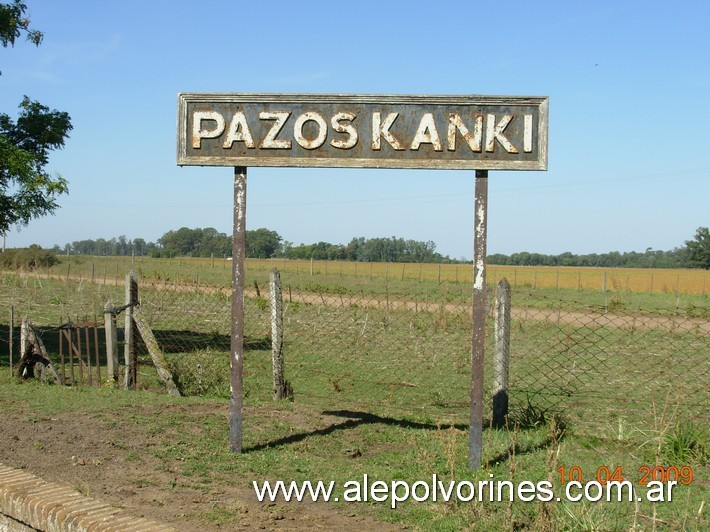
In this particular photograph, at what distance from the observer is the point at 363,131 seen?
630 centimetres

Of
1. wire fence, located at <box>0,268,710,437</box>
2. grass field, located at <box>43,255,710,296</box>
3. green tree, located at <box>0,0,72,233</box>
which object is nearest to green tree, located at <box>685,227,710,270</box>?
grass field, located at <box>43,255,710,296</box>

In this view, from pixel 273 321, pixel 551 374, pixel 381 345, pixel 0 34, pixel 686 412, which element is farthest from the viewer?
pixel 381 345

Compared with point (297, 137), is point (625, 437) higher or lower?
lower

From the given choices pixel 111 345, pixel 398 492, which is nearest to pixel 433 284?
pixel 111 345

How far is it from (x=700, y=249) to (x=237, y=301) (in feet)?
272

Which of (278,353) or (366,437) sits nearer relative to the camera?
(366,437)

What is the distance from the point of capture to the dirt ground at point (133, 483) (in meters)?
4.62

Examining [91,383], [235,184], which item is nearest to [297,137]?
[235,184]

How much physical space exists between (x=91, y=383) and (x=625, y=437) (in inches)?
247

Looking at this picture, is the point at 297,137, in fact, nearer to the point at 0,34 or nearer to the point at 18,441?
the point at 18,441

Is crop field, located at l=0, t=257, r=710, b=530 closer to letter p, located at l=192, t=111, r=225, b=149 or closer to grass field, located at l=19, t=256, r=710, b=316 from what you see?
letter p, located at l=192, t=111, r=225, b=149

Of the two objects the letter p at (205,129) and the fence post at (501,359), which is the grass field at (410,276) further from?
the letter p at (205,129)

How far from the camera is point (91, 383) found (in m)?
9.52
